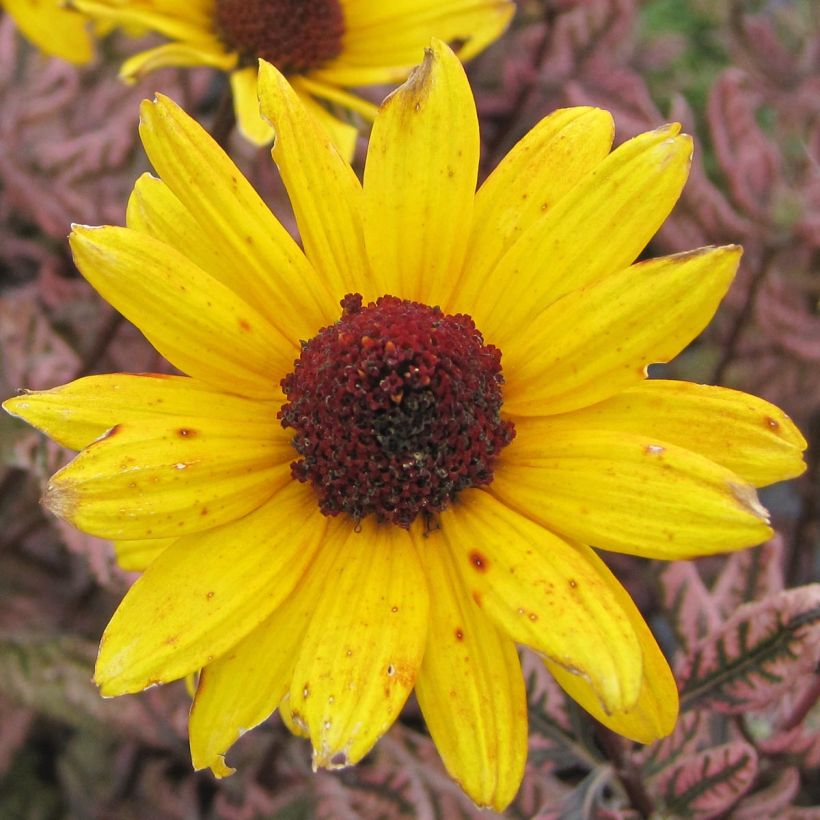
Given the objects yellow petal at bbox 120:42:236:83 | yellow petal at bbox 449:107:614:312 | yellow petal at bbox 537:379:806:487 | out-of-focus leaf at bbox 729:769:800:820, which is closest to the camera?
yellow petal at bbox 537:379:806:487

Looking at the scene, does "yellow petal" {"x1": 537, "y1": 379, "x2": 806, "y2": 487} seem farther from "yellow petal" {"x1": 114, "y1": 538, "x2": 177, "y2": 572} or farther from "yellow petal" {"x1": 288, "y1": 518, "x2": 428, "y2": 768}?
"yellow petal" {"x1": 114, "y1": 538, "x2": 177, "y2": 572}

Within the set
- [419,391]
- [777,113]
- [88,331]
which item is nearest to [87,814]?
[88,331]

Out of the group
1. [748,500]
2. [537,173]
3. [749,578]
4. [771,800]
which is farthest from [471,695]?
[749,578]

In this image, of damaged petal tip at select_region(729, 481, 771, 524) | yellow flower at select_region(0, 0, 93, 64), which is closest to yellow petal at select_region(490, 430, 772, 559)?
damaged petal tip at select_region(729, 481, 771, 524)

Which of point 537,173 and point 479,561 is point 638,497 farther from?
point 537,173

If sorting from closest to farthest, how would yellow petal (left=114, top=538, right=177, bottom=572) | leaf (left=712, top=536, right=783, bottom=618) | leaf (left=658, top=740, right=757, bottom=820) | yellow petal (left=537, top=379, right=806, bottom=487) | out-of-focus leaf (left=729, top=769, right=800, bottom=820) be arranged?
1. yellow petal (left=537, top=379, right=806, bottom=487)
2. yellow petal (left=114, top=538, right=177, bottom=572)
3. leaf (left=658, top=740, right=757, bottom=820)
4. out-of-focus leaf (left=729, top=769, right=800, bottom=820)
5. leaf (left=712, top=536, right=783, bottom=618)

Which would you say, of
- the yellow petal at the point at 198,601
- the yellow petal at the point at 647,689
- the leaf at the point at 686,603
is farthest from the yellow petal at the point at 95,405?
the leaf at the point at 686,603
